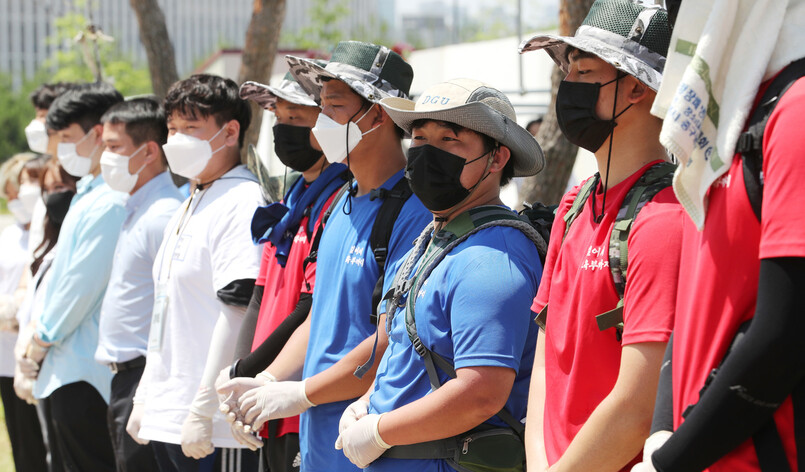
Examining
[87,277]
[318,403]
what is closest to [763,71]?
[318,403]

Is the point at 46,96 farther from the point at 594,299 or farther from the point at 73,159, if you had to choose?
the point at 594,299

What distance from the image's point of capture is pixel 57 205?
638cm

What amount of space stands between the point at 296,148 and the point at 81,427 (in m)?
2.36

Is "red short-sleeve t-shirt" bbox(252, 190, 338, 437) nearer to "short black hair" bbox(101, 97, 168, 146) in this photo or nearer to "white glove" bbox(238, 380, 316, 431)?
"white glove" bbox(238, 380, 316, 431)

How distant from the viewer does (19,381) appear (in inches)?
244

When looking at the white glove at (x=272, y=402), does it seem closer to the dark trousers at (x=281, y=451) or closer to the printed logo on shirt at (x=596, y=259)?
the dark trousers at (x=281, y=451)

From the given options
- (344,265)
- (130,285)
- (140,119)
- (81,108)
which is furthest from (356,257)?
(81,108)

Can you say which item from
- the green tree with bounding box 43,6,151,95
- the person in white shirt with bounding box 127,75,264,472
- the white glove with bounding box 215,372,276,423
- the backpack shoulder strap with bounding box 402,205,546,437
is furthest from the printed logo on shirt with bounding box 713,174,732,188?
the green tree with bounding box 43,6,151,95

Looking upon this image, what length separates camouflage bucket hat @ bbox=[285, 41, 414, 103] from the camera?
3.75 meters

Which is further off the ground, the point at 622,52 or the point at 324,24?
the point at 622,52

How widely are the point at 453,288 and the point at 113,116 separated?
3.42 m

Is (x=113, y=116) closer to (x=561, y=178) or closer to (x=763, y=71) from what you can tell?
(x=561, y=178)

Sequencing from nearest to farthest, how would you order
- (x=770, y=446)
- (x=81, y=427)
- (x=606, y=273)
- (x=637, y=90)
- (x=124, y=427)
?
(x=770, y=446)
(x=606, y=273)
(x=637, y=90)
(x=124, y=427)
(x=81, y=427)

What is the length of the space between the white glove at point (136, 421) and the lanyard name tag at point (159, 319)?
306 millimetres
